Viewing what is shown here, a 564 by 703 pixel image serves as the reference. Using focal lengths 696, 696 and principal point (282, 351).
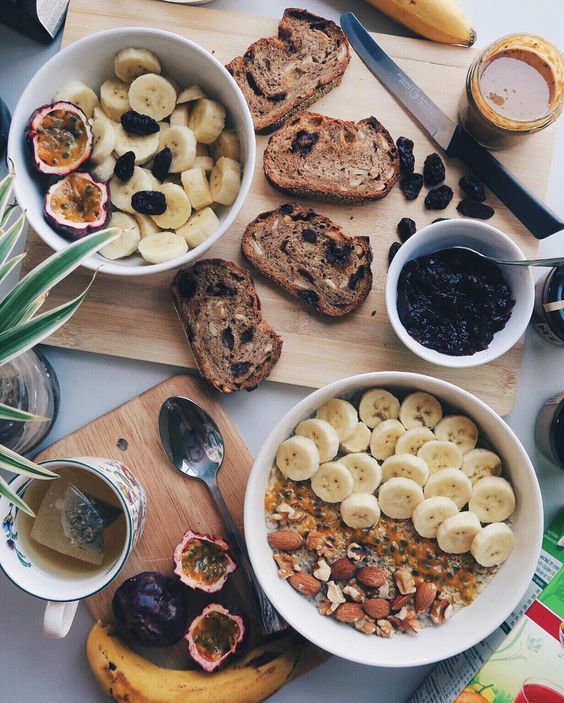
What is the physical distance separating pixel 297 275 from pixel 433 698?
3.24ft

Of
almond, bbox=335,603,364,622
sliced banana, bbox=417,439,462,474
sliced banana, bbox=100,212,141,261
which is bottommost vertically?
almond, bbox=335,603,364,622

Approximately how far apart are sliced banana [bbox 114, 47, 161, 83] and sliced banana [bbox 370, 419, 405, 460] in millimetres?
938

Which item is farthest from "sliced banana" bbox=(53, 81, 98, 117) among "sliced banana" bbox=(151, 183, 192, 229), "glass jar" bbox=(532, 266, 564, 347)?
"glass jar" bbox=(532, 266, 564, 347)

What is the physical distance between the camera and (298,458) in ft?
4.88

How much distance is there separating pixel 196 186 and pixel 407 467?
30.3 inches

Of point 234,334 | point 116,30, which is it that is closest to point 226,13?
point 116,30

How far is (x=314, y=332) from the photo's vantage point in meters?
1.63

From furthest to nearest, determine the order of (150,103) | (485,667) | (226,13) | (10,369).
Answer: (226,13) → (150,103) → (10,369) → (485,667)

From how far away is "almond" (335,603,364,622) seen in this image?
1.48 m

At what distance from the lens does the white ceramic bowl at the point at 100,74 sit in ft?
4.73

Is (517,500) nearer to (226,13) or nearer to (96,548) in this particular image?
(96,548)

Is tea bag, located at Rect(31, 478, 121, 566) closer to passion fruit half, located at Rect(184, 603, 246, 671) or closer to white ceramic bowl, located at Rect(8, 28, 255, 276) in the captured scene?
passion fruit half, located at Rect(184, 603, 246, 671)

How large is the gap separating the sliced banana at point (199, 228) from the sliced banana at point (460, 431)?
0.67 metres

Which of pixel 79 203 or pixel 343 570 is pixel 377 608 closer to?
pixel 343 570
